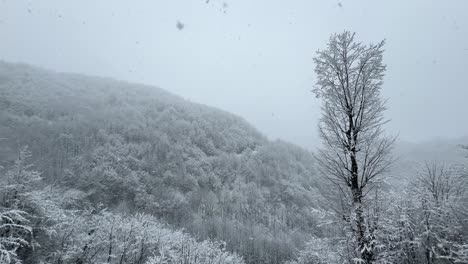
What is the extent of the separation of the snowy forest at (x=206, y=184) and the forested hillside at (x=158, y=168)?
0.19 meters

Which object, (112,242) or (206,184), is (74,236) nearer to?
(112,242)

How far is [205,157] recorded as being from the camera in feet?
148

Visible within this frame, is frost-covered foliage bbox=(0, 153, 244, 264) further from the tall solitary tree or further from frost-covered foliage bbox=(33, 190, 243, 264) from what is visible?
the tall solitary tree

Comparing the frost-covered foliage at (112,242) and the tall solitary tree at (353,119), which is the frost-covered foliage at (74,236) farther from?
the tall solitary tree at (353,119)

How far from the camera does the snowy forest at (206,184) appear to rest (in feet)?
26.7

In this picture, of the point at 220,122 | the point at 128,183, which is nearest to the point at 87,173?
the point at 128,183

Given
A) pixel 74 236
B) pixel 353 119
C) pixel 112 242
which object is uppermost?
pixel 353 119

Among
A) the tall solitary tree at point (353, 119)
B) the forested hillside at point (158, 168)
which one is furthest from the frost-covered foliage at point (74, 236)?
the tall solitary tree at point (353, 119)

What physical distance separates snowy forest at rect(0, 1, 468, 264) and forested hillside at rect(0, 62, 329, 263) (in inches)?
7.5

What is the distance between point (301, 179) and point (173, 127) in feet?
77.2

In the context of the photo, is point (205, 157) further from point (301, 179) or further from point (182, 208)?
point (301, 179)

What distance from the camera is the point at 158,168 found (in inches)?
1521

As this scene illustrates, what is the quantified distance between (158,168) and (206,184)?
6.91 m

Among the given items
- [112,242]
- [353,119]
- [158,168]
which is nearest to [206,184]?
[158,168]
